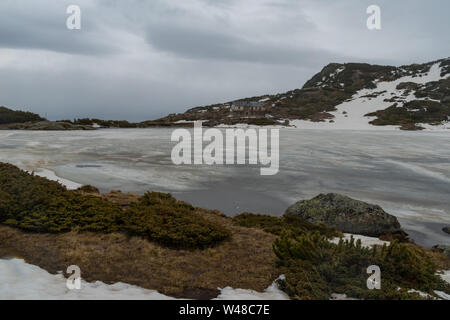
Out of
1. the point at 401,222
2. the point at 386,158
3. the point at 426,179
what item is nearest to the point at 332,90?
the point at 386,158

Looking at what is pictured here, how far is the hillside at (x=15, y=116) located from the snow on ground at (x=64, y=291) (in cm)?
6869

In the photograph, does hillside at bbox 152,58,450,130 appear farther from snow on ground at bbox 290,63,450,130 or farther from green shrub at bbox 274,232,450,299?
green shrub at bbox 274,232,450,299

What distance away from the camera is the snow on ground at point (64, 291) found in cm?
521

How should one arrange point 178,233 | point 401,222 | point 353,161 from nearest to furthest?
point 178,233 → point 401,222 → point 353,161

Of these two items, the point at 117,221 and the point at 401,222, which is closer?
the point at 117,221

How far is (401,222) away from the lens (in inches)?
407

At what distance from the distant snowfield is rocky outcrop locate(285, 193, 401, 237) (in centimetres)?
6348

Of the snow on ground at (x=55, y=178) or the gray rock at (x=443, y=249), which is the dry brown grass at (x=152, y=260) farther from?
the snow on ground at (x=55, y=178)

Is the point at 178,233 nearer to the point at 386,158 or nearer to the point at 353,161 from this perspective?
the point at 353,161
